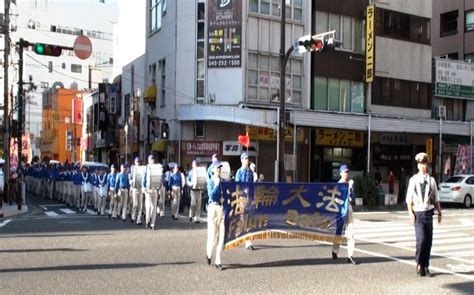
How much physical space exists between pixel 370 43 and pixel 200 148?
1063 centimetres

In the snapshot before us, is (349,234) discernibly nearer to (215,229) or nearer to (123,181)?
(215,229)

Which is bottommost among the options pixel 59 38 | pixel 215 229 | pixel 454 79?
pixel 215 229

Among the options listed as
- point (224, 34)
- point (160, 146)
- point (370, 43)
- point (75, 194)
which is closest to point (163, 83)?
point (160, 146)

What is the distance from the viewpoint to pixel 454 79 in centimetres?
3625

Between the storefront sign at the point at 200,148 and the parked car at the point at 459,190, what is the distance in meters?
10.9

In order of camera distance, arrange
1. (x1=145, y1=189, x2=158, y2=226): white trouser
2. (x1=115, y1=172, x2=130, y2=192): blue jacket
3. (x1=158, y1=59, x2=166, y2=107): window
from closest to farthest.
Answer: (x1=145, y1=189, x2=158, y2=226): white trouser → (x1=115, y1=172, x2=130, y2=192): blue jacket → (x1=158, y1=59, x2=166, y2=107): window

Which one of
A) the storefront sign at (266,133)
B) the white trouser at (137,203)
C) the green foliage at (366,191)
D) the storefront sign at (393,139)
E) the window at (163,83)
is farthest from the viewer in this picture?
the storefront sign at (393,139)

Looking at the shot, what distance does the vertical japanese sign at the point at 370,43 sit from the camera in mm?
30973

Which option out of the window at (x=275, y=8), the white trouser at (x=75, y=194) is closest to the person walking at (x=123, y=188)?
the white trouser at (x=75, y=194)

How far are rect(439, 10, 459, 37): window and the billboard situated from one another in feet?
38.9

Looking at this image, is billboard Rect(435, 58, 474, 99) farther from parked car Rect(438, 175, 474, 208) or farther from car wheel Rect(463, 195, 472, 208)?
car wheel Rect(463, 195, 472, 208)

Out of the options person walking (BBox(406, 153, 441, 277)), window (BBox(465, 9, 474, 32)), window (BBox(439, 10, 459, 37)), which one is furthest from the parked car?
window (BBox(439, 10, 459, 37))

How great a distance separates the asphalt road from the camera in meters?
8.71

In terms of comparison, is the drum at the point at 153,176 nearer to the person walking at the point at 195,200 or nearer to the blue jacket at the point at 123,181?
the person walking at the point at 195,200
